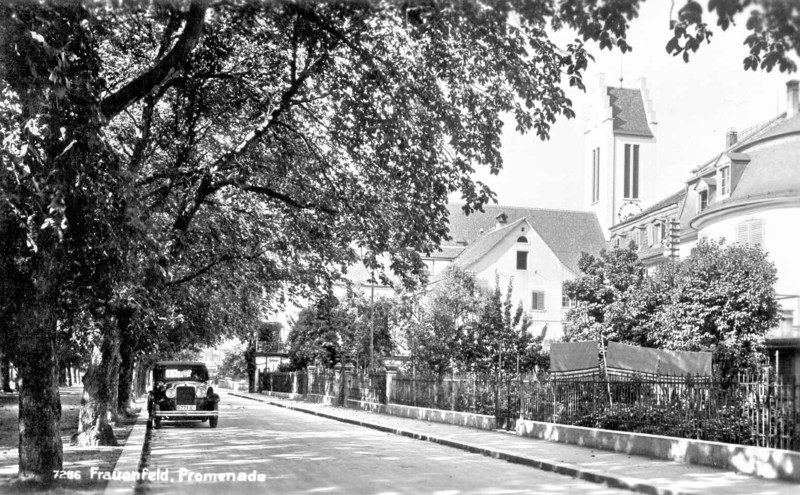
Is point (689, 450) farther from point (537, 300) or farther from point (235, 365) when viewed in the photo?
point (235, 365)

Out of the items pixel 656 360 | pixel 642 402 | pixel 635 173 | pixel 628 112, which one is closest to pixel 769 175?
pixel 656 360

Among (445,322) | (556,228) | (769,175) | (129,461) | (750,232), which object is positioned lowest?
(129,461)

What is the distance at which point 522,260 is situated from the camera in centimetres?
7244

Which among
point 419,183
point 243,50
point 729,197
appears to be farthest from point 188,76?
point 729,197

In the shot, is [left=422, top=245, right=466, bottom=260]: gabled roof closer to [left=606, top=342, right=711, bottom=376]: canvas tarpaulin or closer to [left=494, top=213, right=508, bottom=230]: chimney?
[left=494, top=213, right=508, bottom=230]: chimney

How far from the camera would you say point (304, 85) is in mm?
18938

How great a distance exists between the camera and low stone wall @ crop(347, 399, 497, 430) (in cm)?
2419

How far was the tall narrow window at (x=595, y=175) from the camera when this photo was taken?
9889cm

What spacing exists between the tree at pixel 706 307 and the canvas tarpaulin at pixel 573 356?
593 centimetres

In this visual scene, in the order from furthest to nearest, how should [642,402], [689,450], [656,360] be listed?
[656,360], [642,402], [689,450]

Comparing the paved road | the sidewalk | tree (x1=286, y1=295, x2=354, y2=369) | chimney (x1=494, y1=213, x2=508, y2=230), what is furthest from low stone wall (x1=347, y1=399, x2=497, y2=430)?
chimney (x1=494, y1=213, x2=508, y2=230)

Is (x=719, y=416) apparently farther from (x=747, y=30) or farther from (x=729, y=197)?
(x=729, y=197)

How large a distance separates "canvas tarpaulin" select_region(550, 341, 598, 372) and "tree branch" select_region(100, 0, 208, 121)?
15.5 m

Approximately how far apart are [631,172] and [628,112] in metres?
8.45
